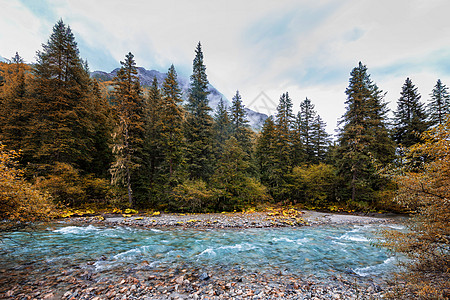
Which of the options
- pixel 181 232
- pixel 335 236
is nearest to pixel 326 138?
pixel 335 236

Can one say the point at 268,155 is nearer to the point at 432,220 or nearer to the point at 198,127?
the point at 198,127

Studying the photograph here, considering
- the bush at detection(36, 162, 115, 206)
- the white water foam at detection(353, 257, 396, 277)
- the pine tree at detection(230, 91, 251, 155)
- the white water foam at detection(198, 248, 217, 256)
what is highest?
the pine tree at detection(230, 91, 251, 155)

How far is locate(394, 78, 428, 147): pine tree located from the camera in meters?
22.0

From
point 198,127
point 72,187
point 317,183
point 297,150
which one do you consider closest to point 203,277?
point 72,187

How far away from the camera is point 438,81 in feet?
72.5

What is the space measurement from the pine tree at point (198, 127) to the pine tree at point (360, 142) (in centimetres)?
1679

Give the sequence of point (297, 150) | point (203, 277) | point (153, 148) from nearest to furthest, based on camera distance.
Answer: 1. point (203, 277)
2. point (153, 148)
3. point (297, 150)

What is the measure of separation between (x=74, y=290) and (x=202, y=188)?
552 inches

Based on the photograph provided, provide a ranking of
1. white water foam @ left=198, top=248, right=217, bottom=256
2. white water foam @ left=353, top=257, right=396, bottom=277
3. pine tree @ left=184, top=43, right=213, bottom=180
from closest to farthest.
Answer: white water foam @ left=353, top=257, right=396, bottom=277 → white water foam @ left=198, top=248, right=217, bottom=256 → pine tree @ left=184, top=43, right=213, bottom=180

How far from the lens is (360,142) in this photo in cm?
2084

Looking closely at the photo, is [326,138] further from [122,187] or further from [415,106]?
[122,187]

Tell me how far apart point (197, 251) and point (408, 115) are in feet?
105

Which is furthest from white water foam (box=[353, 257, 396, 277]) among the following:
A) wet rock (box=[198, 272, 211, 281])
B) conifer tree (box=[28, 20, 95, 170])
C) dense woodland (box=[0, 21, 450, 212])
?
conifer tree (box=[28, 20, 95, 170])

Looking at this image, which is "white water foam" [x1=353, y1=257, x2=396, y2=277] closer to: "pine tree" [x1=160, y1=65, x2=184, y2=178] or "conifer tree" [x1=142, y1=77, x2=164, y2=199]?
"pine tree" [x1=160, y1=65, x2=184, y2=178]
